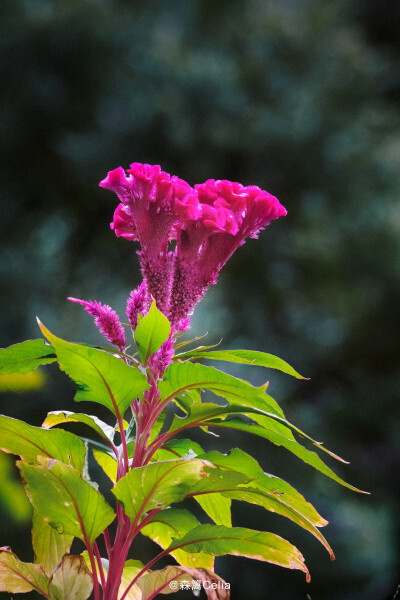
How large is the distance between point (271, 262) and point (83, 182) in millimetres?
776

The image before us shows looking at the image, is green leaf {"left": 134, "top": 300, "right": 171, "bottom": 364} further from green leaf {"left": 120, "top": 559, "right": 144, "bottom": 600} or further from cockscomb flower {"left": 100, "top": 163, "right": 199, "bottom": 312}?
green leaf {"left": 120, "top": 559, "right": 144, "bottom": 600}

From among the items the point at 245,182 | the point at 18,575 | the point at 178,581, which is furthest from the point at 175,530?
the point at 245,182

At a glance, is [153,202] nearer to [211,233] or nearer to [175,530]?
[211,233]

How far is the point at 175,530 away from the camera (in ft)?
2.01

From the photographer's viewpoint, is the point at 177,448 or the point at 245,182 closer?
the point at 177,448

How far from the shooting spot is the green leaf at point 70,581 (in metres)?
0.51

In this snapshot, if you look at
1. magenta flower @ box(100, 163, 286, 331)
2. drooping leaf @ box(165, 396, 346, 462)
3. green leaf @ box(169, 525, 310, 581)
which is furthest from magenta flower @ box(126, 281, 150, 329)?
green leaf @ box(169, 525, 310, 581)

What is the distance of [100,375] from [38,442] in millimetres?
101

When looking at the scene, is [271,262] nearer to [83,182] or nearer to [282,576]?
[83,182]

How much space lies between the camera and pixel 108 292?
6.34 ft

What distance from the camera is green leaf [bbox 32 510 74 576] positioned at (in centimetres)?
60

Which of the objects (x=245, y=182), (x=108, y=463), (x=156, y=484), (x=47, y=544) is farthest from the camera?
(x=245, y=182)

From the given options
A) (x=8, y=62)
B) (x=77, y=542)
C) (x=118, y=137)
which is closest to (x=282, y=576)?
(x=77, y=542)

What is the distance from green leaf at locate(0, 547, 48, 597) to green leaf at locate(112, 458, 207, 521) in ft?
0.36
